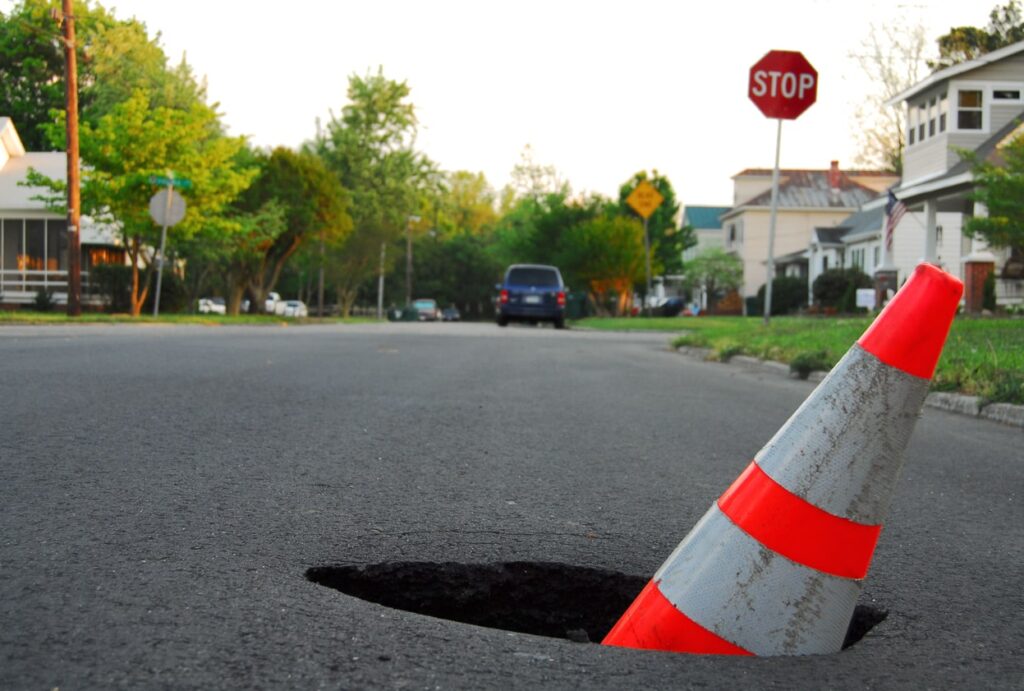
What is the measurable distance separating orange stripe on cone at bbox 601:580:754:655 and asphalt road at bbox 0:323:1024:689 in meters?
0.07

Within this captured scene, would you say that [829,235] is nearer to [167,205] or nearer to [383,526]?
[167,205]

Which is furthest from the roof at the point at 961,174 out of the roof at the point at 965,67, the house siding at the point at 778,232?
the house siding at the point at 778,232

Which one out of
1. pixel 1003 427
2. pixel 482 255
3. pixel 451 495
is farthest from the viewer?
pixel 482 255

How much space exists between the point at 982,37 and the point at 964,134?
17.2 feet

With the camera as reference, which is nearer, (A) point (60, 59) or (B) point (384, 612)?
(B) point (384, 612)

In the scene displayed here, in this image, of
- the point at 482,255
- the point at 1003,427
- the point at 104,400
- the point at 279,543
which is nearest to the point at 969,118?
the point at 1003,427

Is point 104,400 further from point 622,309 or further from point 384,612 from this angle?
point 622,309

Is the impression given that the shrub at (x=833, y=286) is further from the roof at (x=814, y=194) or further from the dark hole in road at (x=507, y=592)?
the dark hole in road at (x=507, y=592)

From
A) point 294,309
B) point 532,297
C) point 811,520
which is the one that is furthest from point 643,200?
point 294,309

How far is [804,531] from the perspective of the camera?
102 inches

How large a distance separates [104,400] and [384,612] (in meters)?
4.93

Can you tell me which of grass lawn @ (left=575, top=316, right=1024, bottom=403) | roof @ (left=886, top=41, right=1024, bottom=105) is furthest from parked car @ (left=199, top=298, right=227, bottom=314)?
grass lawn @ (left=575, top=316, right=1024, bottom=403)

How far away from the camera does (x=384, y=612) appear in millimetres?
2766

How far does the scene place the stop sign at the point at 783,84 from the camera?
58.3 feet
